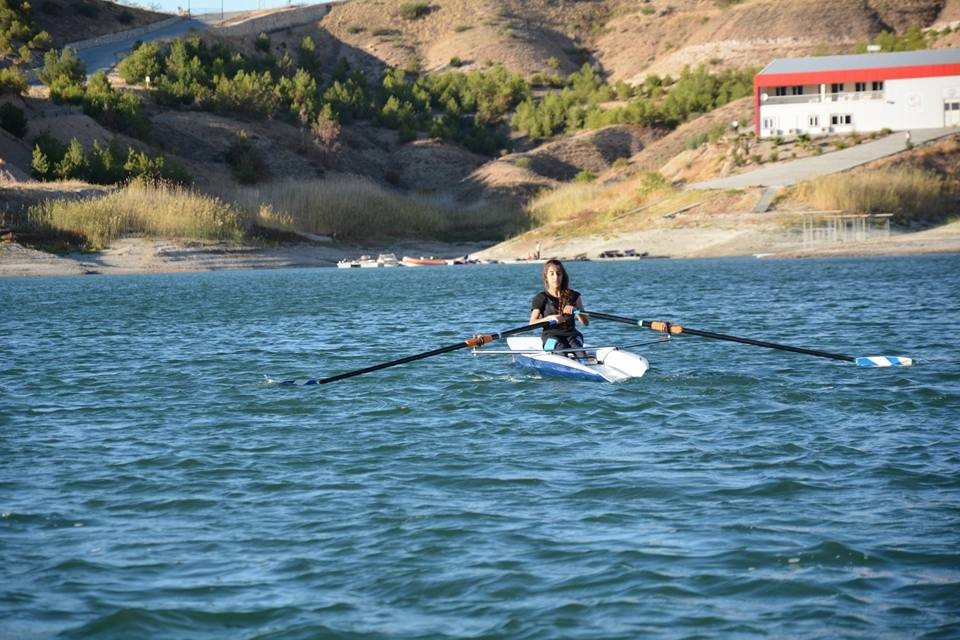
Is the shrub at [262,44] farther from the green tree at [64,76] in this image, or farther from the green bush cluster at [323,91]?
the green tree at [64,76]

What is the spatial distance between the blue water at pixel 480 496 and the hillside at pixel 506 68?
42023 mm

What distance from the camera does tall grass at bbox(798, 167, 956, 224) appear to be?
2201 inches

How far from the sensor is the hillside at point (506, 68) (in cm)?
7056

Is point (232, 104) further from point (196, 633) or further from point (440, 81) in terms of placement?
point (196, 633)

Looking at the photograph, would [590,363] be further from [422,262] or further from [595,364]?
[422,262]

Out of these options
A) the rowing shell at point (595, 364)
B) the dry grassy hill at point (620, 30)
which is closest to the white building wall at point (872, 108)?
the dry grassy hill at point (620, 30)

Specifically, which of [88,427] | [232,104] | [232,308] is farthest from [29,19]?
[88,427]

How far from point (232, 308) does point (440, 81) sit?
69.6 meters

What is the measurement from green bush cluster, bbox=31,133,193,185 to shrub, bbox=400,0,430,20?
59843 mm

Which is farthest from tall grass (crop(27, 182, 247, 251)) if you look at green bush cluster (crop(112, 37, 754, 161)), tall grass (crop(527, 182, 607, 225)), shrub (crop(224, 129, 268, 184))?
green bush cluster (crop(112, 37, 754, 161))

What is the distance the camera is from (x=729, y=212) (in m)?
58.8

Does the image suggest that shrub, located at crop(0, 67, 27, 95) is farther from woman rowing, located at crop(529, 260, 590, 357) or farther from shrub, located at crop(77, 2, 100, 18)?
woman rowing, located at crop(529, 260, 590, 357)

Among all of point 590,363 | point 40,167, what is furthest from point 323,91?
point 590,363

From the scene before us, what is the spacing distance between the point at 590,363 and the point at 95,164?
159 ft
